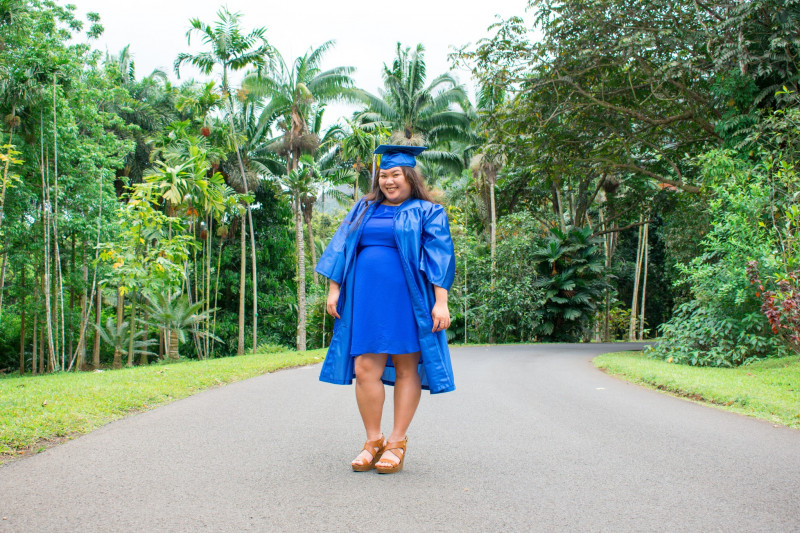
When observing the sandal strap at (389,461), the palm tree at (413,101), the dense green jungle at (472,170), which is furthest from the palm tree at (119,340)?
the sandal strap at (389,461)

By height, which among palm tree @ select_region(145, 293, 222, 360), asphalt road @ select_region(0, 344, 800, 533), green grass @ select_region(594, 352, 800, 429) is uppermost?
asphalt road @ select_region(0, 344, 800, 533)

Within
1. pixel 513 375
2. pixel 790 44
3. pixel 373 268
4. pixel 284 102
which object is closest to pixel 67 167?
pixel 284 102

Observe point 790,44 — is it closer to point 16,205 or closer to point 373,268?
point 373,268

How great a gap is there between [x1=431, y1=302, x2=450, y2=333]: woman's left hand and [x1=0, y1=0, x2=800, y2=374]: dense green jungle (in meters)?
5.82

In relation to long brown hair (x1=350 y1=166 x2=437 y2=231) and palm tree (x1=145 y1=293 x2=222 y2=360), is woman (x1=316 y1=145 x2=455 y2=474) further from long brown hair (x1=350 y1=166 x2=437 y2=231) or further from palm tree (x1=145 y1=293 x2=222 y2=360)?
palm tree (x1=145 y1=293 x2=222 y2=360)

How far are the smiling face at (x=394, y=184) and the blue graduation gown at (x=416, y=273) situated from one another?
68 millimetres

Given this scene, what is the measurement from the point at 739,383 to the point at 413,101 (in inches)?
897

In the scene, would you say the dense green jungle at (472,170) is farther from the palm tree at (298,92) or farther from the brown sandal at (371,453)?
the brown sandal at (371,453)

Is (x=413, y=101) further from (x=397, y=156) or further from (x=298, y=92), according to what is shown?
(x=397, y=156)

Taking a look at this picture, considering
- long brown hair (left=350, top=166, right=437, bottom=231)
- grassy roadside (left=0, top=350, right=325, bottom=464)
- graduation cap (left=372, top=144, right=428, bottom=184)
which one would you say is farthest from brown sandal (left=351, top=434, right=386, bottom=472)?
grassy roadside (left=0, top=350, right=325, bottom=464)

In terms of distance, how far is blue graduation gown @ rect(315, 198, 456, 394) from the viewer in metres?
3.59

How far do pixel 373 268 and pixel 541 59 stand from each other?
1129cm

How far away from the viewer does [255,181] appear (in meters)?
24.4

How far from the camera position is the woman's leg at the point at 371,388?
3650mm
